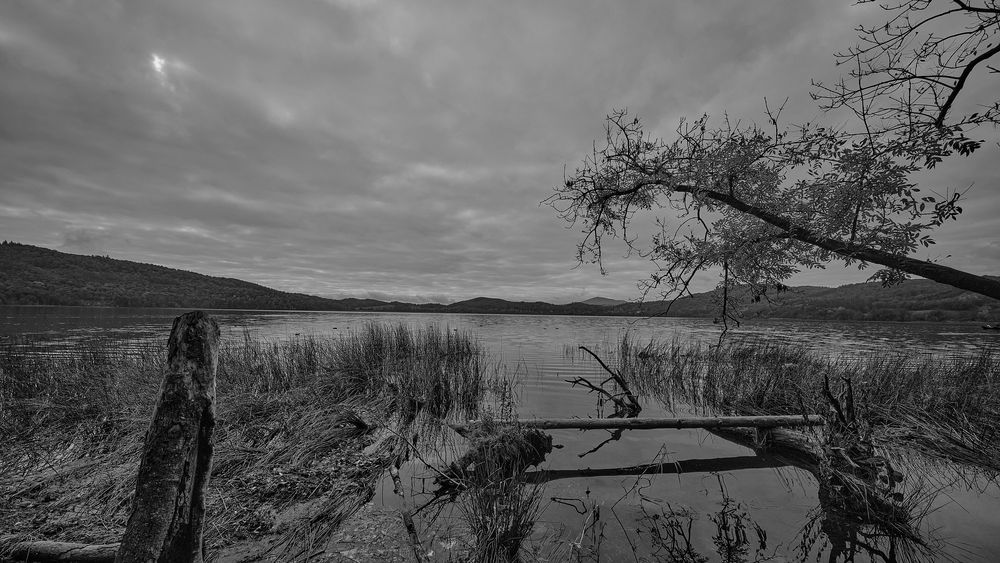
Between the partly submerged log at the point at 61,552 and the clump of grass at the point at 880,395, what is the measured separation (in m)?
7.81

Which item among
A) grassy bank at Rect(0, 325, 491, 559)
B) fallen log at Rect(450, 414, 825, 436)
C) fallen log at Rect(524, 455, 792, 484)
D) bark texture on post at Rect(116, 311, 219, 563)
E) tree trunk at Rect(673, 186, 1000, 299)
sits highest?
tree trunk at Rect(673, 186, 1000, 299)

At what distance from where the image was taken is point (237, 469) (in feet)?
17.5

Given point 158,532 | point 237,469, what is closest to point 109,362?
point 237,469

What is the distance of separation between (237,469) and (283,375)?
22.4ft

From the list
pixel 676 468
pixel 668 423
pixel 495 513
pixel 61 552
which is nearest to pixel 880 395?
pixel 668 423

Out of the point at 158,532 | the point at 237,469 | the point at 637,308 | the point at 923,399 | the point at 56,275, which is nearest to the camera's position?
the point at 158,532

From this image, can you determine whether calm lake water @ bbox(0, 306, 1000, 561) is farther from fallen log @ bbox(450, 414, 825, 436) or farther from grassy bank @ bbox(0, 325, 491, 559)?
grassy bank @ bbox(0, 325, 491, 559)

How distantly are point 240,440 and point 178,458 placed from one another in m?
4.83

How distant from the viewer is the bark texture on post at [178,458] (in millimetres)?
2145

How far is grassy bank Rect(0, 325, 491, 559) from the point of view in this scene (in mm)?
4020

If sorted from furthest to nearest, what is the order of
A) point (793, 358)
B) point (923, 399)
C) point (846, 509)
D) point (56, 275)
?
point (56, 275) → point (793, 358) → point (923, 399) → point (846, 509)

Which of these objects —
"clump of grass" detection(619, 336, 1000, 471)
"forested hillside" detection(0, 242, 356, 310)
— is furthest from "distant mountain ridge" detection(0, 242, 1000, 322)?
"clump of grass" detection(619, 336, 1000, 471)

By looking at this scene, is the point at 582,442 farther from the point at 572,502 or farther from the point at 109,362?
the point at 109,362

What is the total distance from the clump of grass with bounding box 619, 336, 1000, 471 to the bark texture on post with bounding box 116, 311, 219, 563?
674cm
